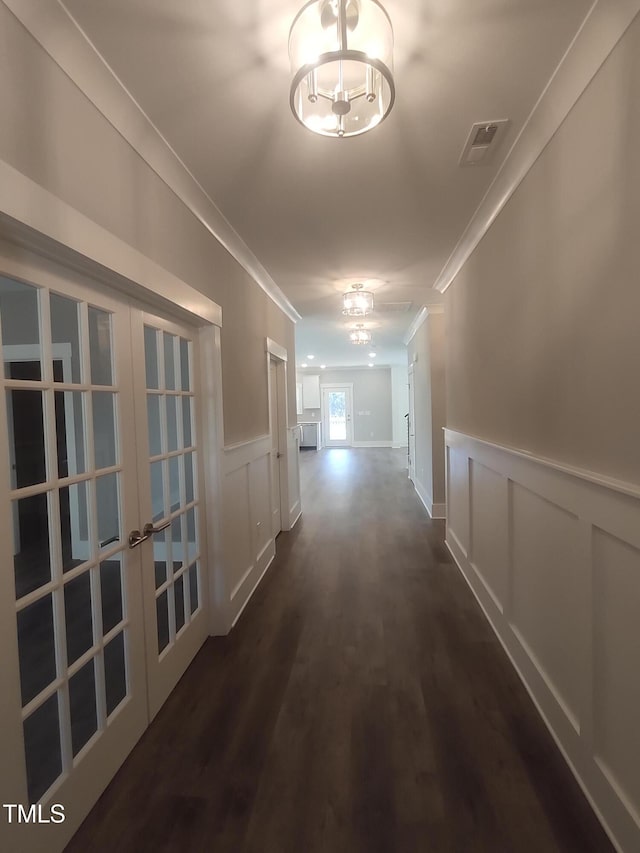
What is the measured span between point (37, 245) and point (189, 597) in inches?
72.9

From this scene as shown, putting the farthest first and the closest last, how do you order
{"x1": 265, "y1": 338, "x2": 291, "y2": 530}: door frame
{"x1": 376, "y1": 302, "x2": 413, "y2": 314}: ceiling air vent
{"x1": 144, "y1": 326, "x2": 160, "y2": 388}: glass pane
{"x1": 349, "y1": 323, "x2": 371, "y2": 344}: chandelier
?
1. {"x1": 349, "y1": 323, "x2": 371, "y2": 344}: chandelier
2. {"x1": 376, "y1": 302, "x2": 413, "y2": 314}: ceiling air vent
3. {"x1": 265, "y1": 338, "x2": 291, "y2": 530}: door frame
4. {"x1": 144, "y1": 326, "x2": 160, "y2": 388}: glass pane

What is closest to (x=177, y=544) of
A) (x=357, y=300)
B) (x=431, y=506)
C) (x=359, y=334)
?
(x=357, y=300)

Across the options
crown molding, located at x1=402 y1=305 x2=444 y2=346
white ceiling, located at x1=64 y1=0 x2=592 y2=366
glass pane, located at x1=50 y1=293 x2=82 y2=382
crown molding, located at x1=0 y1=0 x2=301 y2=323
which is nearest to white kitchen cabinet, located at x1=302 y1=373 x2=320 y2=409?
crown molding, located at x1=402 y1=305 x2=444 y2=346

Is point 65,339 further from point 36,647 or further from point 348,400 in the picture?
point 348,400

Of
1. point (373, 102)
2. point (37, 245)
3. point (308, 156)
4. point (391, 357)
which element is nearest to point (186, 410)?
point (37, 245)

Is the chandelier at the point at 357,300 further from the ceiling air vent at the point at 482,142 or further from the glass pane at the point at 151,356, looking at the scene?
the glass pane at the point at 151,356

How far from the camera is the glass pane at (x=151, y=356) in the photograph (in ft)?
6.31

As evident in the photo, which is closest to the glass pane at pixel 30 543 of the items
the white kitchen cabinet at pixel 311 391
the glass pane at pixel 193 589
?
the glass pane at pixel 193 589

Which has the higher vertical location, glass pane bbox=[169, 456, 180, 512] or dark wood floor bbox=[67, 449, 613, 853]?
glass pane bbox=[169, 456, 180, 512]

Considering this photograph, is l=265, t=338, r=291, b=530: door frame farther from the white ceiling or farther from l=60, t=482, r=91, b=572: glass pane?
l=60, t=482, r=91, b=572: glass pane

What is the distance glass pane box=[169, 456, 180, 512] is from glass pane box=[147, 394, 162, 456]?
0.46 feet

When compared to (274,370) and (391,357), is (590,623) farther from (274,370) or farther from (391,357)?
(391,357)

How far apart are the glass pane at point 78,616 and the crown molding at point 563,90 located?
242cm

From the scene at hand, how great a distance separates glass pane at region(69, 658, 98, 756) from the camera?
4.63ft
